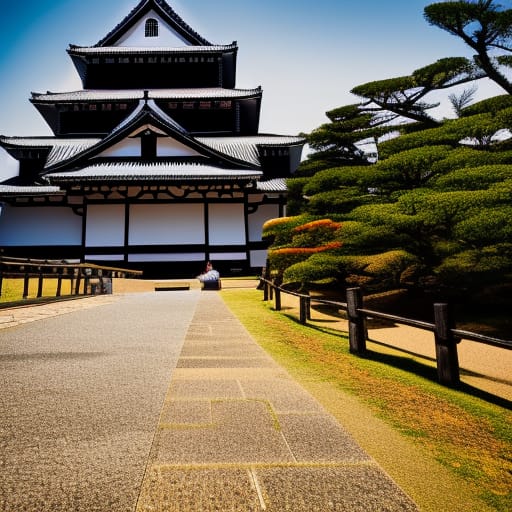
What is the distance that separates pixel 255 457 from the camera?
1.68m

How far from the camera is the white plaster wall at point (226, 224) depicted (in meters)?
16.7

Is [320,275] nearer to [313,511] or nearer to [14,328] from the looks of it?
[14,328]

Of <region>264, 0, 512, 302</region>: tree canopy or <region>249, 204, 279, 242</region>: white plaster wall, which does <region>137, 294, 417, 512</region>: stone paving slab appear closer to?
<region>264, 0, 512, 302</region>: tree canopy

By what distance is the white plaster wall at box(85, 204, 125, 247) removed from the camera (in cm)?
1619

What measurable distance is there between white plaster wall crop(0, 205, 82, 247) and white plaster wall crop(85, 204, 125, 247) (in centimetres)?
121

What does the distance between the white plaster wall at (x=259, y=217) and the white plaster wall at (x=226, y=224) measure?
0.86 metres

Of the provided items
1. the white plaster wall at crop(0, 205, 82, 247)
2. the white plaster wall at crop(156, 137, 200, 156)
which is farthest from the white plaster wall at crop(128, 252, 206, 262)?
the white plaster wall at crop(156, 137, 200, 156)

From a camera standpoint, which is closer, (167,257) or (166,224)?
(167,257)

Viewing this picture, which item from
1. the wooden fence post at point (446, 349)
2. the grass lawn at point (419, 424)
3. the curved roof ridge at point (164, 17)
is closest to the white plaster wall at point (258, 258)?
the grass lawn at point (419, 424)

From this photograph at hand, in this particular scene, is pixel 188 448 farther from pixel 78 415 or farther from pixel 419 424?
pixel 419 424

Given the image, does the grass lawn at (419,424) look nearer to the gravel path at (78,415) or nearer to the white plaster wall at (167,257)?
the gravel path at (78,415)

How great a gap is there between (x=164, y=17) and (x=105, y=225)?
17672 millimetres

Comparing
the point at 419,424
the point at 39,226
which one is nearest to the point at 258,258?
the point at 39,226

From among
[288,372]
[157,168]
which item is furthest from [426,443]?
[157,168]
